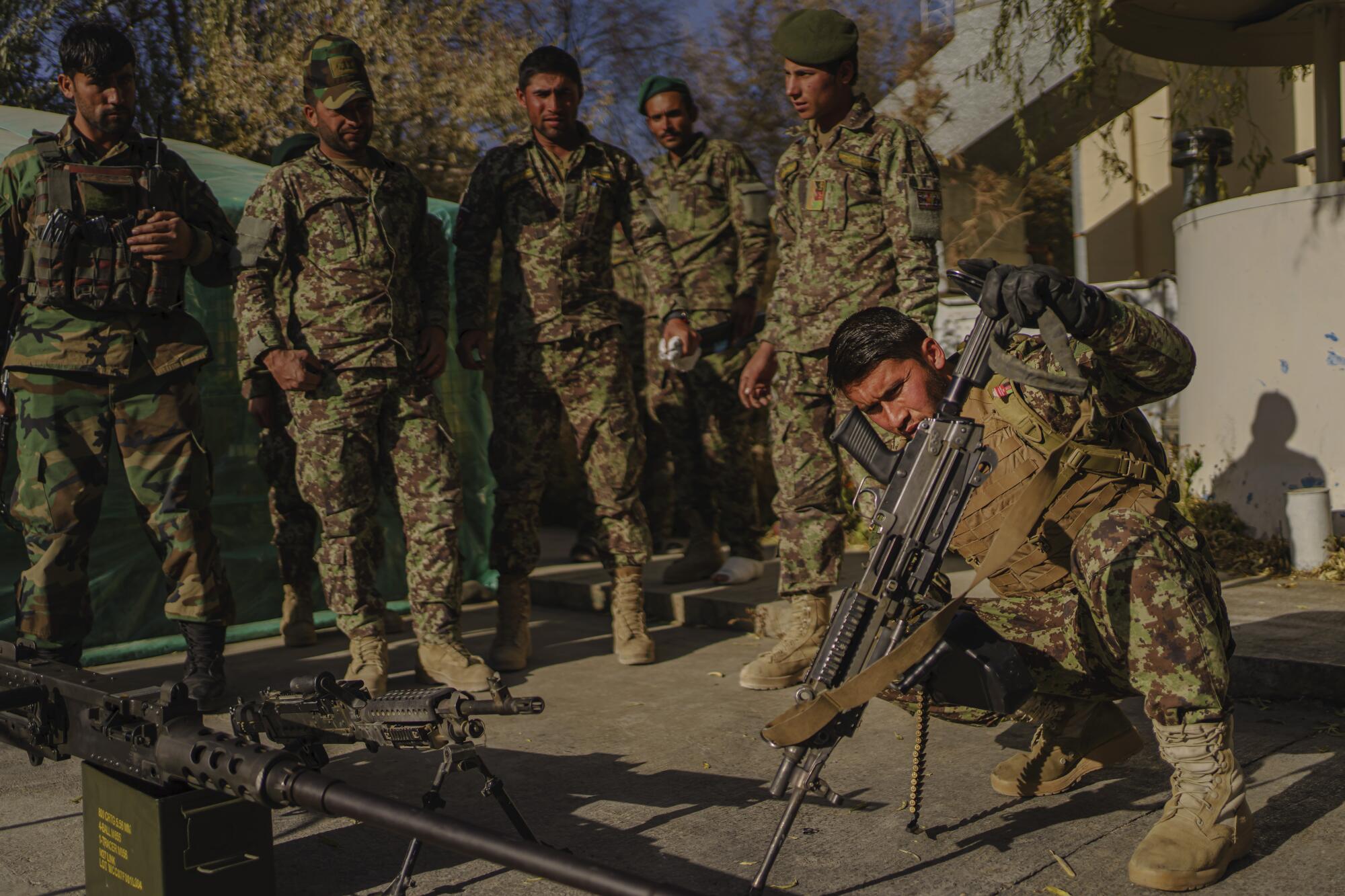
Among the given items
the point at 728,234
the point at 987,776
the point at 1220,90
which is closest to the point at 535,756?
the point at 987,776

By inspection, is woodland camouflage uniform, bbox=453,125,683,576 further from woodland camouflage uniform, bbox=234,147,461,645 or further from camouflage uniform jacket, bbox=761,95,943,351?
camouflage uniform jacket, bbox=761,95,943,351

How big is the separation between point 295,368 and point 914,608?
2.52 meters

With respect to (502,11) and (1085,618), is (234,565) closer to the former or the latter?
(1085,618)

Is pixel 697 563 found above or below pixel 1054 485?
below

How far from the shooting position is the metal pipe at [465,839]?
5.68 ft

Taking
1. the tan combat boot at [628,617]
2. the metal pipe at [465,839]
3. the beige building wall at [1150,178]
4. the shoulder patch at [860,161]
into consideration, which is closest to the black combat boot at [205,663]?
the tan combat boot at [628,617]

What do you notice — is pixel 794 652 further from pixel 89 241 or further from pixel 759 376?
pixel 89 241

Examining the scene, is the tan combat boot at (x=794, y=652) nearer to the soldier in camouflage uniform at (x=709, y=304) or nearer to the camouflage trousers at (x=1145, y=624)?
the camouflage trousers at (x=1145, y=624)

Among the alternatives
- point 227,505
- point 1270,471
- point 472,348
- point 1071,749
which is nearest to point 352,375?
point 472,348

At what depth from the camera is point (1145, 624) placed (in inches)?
106

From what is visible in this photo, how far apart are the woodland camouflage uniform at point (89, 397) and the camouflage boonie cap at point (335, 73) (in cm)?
62

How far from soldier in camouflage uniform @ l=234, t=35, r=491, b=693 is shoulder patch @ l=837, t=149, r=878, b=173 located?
5.40 ft

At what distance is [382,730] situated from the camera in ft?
8.28

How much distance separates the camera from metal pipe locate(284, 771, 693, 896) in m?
1.73
